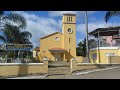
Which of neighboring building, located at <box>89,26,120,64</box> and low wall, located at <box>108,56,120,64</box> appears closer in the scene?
low wall, located at <box>108,56,120,64</box>

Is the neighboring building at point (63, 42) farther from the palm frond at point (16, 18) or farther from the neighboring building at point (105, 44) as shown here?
the palm frond at point (16, 18)

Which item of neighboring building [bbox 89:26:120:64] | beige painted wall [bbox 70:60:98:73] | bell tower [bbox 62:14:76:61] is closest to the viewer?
beige painted wall [bbox 70:60:98:73]

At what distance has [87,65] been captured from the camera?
24344mm

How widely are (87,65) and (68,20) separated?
23.7 m

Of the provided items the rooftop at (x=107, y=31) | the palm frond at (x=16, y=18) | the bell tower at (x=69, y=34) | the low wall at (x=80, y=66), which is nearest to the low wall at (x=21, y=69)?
the low wall at (x=80, y=66)

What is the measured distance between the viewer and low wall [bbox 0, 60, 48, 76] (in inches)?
814

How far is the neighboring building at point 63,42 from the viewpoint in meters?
46.6

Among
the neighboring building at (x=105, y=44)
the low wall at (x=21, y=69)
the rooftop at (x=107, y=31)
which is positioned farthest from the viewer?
the rooftop at (x=107, y=31)

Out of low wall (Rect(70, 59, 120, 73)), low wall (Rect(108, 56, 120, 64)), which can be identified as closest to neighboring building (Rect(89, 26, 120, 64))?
low wall (Rect(108, 56, 120, 64))

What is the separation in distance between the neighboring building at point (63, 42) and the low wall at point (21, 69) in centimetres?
2407

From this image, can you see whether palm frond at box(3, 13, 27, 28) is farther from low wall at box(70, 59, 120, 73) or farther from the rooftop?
the rooftop

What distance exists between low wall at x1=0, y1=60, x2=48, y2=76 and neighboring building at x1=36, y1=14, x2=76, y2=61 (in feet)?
79.0
